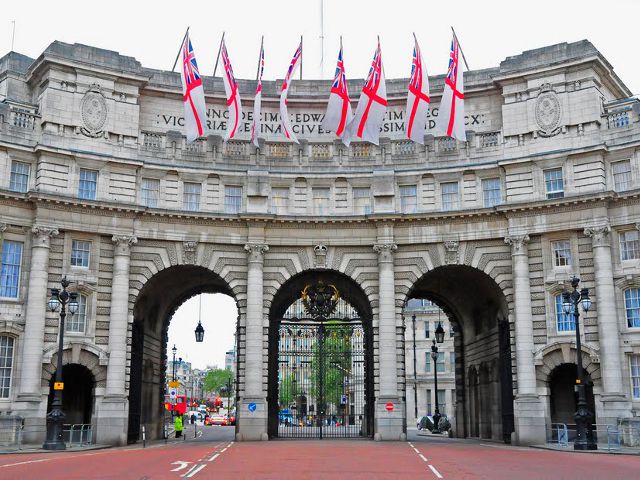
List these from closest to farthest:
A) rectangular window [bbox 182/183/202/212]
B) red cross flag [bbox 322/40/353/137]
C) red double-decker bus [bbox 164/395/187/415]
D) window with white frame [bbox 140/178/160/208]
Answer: red cross flag [bbox 322/40/353/137] → window with white frame [bbox 140/178/160/208] → rectangular window [bbox 182/183/202/212] → red double-decker bus [bbox 164/395/187/415]

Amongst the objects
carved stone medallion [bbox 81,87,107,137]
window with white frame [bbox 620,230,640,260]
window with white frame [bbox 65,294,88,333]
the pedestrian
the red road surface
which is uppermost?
carved stone medallion [bbox 81,87,107,137]

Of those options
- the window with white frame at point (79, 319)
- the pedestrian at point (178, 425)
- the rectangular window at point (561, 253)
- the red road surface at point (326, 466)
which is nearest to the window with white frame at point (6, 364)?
the window with white frame at point (79, 319)

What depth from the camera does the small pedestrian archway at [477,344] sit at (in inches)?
1825

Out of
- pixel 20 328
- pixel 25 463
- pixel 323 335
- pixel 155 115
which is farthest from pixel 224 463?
pixel 155 115

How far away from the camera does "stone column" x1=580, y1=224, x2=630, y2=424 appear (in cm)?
4081

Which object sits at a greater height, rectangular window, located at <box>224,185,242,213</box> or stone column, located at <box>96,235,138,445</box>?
rectangular window, located at <box>224,185,242,213</box>

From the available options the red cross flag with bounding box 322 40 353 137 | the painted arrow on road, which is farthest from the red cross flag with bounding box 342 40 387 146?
the painted arrow on road

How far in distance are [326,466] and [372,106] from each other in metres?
25.8

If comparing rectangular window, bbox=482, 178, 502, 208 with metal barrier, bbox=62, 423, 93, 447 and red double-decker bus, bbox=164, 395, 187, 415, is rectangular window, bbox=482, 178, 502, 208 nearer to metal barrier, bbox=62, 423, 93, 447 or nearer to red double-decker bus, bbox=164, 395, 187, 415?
metal barrier, bbox=62, 423, 93, 447

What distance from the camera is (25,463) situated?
26.6 metres

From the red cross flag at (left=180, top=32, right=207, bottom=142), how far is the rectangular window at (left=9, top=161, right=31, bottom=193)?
348 inches

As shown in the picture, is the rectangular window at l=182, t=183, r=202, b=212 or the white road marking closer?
the white road marking

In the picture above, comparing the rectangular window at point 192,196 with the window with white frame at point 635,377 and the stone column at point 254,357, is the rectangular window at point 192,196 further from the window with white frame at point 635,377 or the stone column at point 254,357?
the window with white frame at point 635,377

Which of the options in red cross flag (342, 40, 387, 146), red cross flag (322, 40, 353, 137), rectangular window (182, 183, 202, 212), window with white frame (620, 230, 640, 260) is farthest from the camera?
rectangular window (182, 183, 202, 212)
